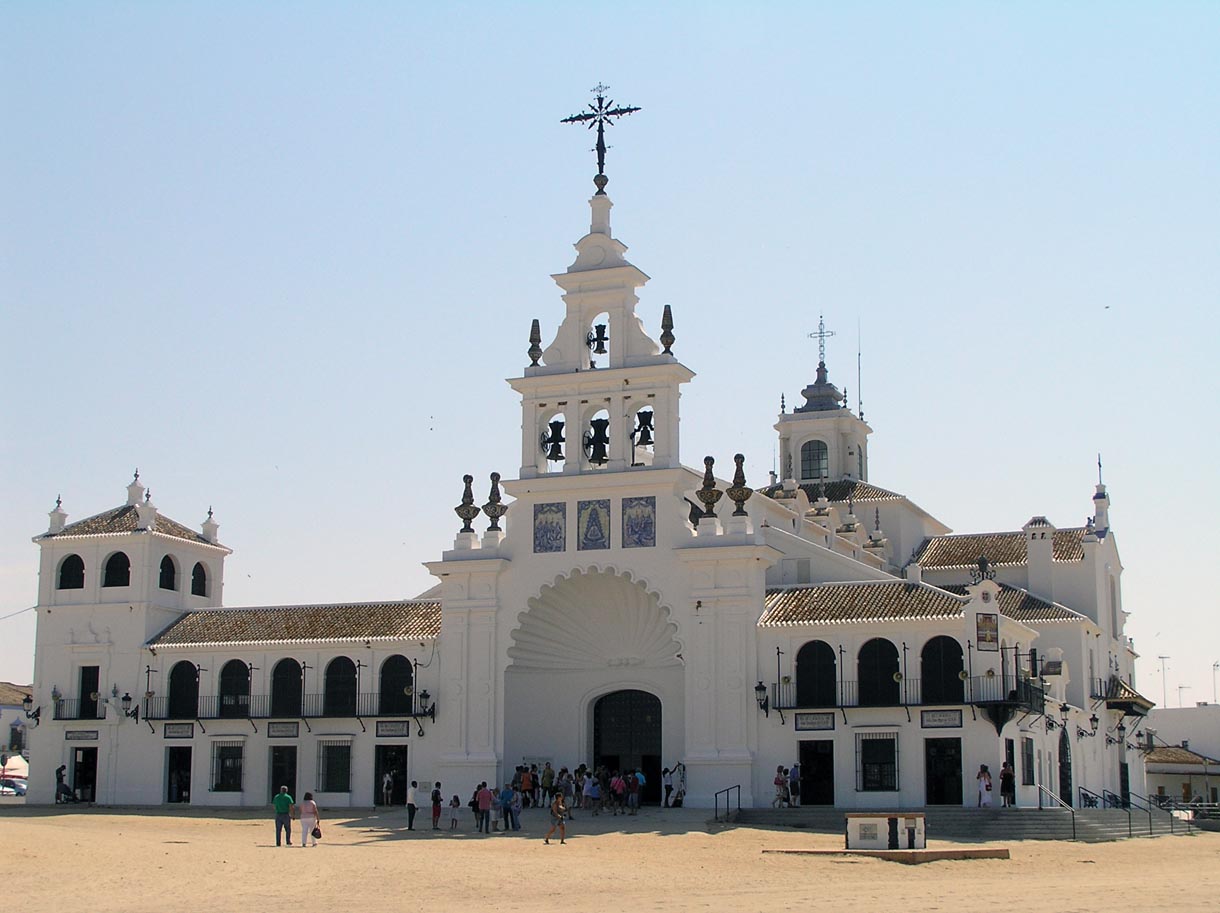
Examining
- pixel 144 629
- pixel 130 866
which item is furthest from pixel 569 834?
pixel 144 629

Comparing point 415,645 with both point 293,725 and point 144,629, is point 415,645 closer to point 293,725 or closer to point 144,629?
point 293,725

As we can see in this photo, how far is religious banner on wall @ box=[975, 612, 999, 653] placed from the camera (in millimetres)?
40812

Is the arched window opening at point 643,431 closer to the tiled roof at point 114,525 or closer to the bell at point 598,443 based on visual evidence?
the bell at point 598,443

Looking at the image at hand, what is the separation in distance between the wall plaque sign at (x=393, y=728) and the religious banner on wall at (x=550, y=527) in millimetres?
6597

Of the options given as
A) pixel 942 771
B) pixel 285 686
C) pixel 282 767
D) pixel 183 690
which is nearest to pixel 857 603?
pixel 942 771

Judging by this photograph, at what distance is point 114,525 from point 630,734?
711 inches

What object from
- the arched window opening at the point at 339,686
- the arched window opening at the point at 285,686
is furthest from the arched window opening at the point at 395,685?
the arched window opening at the point at 285,686

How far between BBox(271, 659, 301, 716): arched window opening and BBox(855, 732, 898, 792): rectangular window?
54.3 ft

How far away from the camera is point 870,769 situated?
4159 cm

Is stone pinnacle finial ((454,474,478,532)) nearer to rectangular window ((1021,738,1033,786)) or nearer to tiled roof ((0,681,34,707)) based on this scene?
rectangular window ((1021,738,1033,786))

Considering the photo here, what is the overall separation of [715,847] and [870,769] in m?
8.34

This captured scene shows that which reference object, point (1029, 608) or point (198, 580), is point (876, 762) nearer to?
point (1029, 608)

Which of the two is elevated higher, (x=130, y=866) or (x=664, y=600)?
(x=664, y=600)

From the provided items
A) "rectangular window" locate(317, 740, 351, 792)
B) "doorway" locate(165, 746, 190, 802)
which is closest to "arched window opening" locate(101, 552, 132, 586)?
"doorway" locate(165, 746, 190, 802)
